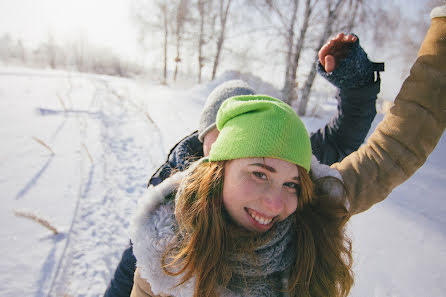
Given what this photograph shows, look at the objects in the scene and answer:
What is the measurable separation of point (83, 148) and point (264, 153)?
167 inches

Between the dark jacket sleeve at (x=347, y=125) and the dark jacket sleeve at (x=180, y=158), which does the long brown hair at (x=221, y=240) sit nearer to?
the dark jacket sleeve at (x=180, y=158)

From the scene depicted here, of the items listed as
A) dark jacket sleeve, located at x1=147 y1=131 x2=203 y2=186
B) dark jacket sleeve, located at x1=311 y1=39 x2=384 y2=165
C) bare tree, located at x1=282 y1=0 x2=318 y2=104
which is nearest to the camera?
dark jacket sleeve, located at x1=311 y1=39 x2=384 y2=165

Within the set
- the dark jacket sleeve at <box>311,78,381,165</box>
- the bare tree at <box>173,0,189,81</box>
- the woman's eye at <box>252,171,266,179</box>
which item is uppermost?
the bare tree at <box>173,0,189,81</box>

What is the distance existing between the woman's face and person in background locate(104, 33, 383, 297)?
511mm

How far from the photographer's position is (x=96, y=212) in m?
2.65

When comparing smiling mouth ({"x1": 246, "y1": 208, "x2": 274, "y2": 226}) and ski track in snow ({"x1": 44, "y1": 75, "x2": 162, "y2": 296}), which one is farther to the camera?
ski track in snow ({"x1": 44, "y1": 75, "x2": 162, "y2": 296})

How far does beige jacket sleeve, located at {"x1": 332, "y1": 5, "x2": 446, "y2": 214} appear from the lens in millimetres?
937

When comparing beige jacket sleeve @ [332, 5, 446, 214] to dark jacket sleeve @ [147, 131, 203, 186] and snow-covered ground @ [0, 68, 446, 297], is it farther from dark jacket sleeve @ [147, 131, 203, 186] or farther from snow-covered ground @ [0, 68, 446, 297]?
dark jacket sleeve @ [147, 131, 203, 186]

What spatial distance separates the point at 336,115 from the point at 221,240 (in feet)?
3.75

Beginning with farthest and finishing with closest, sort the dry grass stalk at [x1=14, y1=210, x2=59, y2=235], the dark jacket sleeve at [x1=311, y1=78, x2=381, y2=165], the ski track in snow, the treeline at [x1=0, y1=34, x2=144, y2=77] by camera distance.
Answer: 1. the treeline at [x1=0, y1=34, x2=144, y2=77]
2. the dry grass stalk at [x1=14, y1=210, x2=59, y2=235]
3. the ski track in snow
4. the dark jacket sleeve at [x1=311, y1=78, x2=381, y2=165]

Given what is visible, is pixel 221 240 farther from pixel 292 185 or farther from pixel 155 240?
pixel 292 185

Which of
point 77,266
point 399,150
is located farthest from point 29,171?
point 399,150

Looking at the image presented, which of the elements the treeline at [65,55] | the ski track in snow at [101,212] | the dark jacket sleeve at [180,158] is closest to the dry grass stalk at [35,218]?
the ski track in snow at [101,212]

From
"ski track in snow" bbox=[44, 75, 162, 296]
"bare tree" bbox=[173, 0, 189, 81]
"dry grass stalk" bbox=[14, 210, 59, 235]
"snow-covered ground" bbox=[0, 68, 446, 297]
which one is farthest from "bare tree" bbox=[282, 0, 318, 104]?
"bare tree" bbox=[173, 0, 189, 81]
